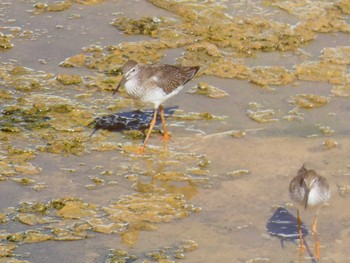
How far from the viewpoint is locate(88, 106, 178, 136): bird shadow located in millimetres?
11625

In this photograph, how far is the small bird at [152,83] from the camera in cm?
1136

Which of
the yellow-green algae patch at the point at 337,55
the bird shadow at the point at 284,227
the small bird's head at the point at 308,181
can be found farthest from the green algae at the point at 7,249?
the yellow-green algae patch at the point at 337,55

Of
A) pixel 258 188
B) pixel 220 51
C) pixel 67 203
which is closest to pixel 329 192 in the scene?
pixel 258 188

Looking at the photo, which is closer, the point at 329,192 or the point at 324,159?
the point at 329,192

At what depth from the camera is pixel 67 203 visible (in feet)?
32.4

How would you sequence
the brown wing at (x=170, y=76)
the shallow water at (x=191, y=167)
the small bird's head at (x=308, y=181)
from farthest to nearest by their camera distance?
the brown wing at (x=170, y=76), the shallow water at (x=191, y=167), the small bird's head at (x=308, y=181)

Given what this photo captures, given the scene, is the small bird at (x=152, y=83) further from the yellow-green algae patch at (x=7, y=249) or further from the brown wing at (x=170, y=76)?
the yellow-green algae patch at (x=7, y=249)

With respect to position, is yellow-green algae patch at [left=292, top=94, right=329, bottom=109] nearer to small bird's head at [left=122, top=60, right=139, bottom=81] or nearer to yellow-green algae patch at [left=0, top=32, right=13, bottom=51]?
small bird's head at [left=122, top=60, right=139, bottom=81]

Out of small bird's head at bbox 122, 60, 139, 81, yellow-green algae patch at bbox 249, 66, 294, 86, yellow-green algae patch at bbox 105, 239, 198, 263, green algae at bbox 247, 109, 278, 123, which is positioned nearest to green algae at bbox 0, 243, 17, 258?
yellow-green algae patch at bbox 105, 239, 198, 263

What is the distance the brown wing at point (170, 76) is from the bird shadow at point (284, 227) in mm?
2374

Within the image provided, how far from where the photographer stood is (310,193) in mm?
9156

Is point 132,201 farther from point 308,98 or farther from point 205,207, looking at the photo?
point 308,98

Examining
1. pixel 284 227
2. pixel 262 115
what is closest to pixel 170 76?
pixel 262 115

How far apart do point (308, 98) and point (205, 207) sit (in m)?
2.95
